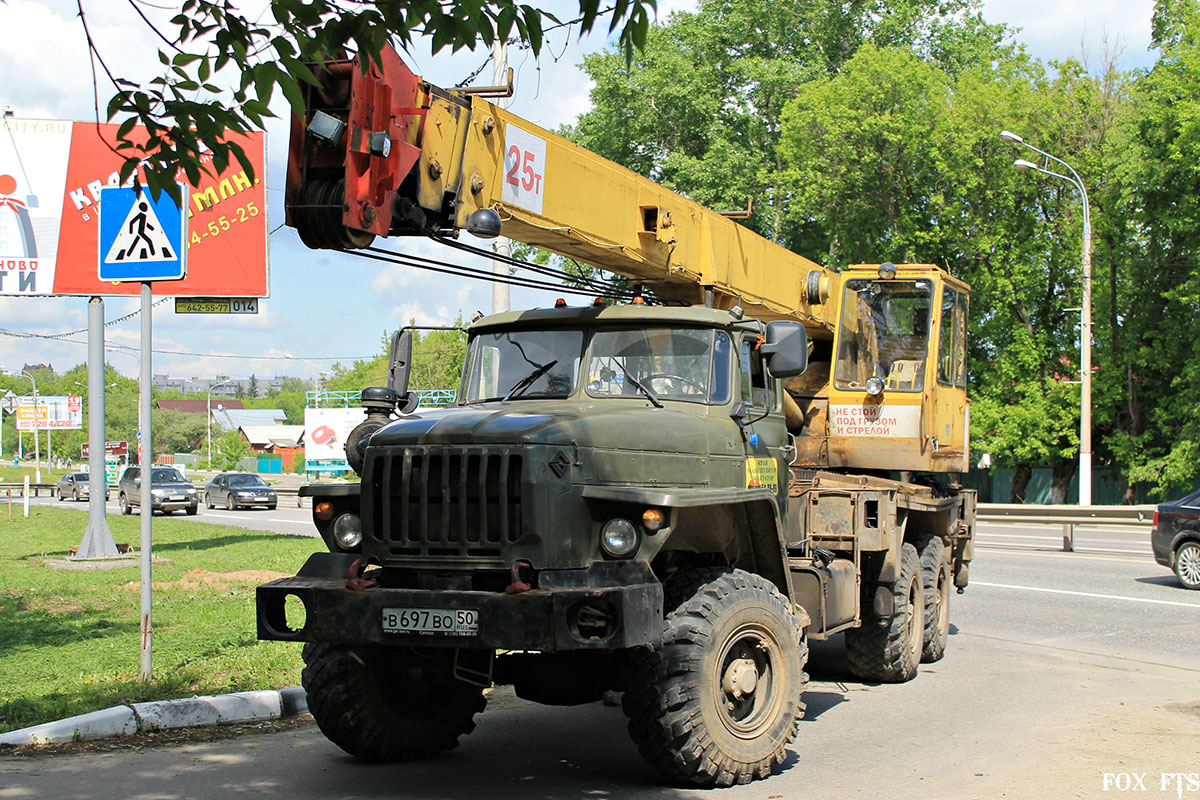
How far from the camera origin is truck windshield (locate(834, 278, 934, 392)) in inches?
430

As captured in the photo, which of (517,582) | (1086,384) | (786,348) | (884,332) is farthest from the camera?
(1086,384)

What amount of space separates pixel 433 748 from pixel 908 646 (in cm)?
447

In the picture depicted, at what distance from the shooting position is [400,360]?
775 centimetres

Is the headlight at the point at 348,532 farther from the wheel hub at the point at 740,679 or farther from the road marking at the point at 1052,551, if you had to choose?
the road marking at the point at 1052,551

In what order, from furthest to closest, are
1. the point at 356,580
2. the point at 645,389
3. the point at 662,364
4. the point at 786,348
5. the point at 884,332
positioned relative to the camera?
the point at 884,332, the point at 786,348, the point at 662,364, the point at 645,389, the point at 356,580

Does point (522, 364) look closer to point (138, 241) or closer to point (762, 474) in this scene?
point (762, 474)

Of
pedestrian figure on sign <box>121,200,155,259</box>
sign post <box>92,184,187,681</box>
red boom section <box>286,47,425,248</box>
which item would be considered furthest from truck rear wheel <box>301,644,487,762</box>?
pedestrian figure on sign <box>121,200,155,259</box>

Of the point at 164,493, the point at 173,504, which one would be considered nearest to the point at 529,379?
the point at 173,504

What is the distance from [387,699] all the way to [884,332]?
6.41 m

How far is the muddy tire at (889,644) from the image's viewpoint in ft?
30.7

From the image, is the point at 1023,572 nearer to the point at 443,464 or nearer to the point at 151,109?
the point at 443,464

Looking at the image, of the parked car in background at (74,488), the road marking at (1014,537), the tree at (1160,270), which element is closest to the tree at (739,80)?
the tree at (1160,270)

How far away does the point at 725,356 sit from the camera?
7.34 m

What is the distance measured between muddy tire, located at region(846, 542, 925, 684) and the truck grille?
4599 millimetres
